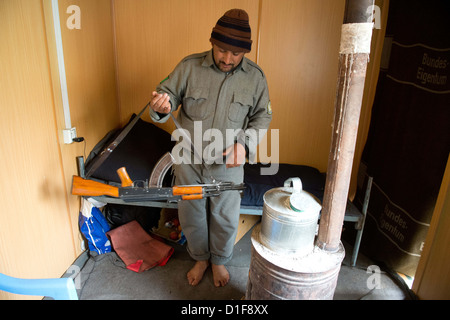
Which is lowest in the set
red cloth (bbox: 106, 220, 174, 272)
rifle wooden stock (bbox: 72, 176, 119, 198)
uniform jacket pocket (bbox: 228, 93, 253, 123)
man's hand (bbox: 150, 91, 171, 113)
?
red cloth (bbox: 106, 220, 174, 272)

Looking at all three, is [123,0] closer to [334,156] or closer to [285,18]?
[285,18]

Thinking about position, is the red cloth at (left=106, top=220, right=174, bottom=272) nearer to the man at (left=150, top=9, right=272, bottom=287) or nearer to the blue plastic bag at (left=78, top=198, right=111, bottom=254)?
the blue plastic bag at (left=78, top=198, right=111, bottom=254)

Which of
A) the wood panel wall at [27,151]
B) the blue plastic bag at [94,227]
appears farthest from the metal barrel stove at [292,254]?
the blue plastic bag at [94,227]

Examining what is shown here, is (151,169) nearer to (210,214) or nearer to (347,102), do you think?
(210,214)

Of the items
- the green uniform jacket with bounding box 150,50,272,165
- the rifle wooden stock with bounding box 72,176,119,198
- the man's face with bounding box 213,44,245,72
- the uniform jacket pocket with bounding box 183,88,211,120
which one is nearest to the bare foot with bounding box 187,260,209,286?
the green uniform jacket with bounding box 150,50,272,165

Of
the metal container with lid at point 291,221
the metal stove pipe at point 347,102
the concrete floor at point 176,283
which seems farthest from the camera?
the concrete floor at point 176,283

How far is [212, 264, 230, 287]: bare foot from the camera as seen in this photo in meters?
2.26

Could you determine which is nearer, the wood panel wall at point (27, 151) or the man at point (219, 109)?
the wood panel wall at point (27, 151)

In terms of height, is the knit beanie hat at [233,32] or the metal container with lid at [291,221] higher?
the knit beanie hat at [233,32]

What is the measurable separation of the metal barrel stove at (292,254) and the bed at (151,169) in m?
0.86

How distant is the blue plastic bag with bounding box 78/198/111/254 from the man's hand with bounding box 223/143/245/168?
47.2 inches

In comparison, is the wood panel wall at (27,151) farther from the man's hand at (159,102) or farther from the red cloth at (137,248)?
the man's hand at (159,102)

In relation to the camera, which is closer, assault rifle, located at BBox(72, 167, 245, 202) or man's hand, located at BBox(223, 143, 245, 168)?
assault rifle, located at BBox(72, 167, 245, 202)

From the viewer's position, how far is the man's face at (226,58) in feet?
6.08
